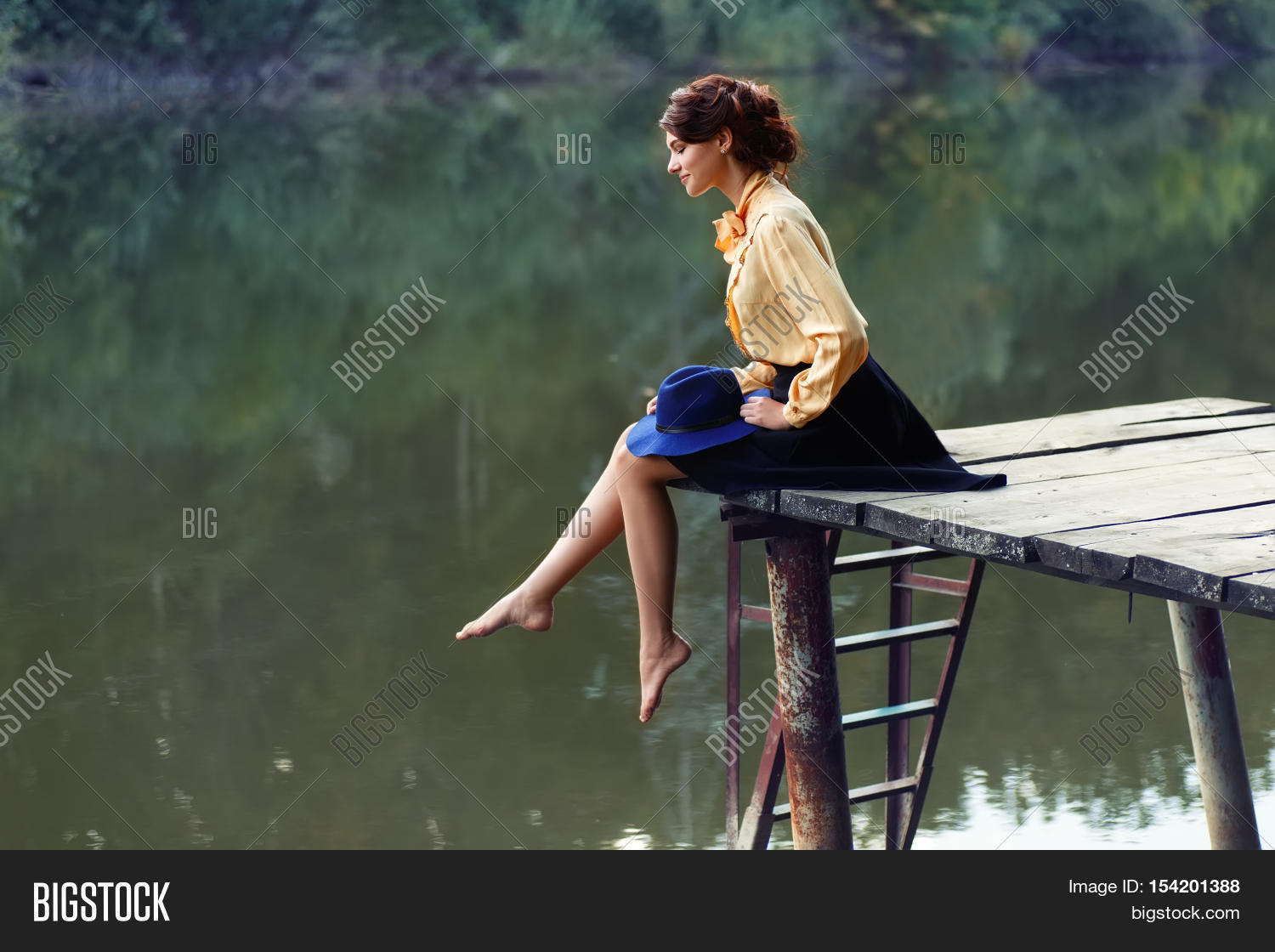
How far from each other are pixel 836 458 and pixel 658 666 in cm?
62

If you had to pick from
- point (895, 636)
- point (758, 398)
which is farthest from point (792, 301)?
point (895, 636)

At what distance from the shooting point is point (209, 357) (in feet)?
39.7

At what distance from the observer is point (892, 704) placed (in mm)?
4695

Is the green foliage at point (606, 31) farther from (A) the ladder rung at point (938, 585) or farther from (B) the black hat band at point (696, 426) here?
(B) the black hat band at point (696, 426)

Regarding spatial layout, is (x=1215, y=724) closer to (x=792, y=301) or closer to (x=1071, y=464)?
(x=1071, y=464)

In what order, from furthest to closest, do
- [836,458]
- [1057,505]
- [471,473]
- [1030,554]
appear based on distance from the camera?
[471,473] < [836,458] < [1057,505] < [1030,554]

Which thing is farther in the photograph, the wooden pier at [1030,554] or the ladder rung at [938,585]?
the ladder rung at [938,585]

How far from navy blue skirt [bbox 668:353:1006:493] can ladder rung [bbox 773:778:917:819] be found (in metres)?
0.92

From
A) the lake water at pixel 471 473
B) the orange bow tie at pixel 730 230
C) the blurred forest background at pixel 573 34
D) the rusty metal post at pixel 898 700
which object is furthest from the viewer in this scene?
the blurred forest background at pixel 573 34

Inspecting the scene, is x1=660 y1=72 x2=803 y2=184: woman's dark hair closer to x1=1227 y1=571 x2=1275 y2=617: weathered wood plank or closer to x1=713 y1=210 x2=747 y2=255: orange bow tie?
x1=713 y1=210 x2=747 y2=255: orange bow tie

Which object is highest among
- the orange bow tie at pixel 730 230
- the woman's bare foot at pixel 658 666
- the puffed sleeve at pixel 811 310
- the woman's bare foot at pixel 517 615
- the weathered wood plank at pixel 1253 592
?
the orange bow tie at pixel 730 230

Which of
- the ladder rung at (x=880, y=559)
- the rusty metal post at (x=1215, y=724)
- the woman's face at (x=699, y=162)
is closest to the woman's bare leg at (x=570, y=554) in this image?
the woman's face at (x=699, y=162)

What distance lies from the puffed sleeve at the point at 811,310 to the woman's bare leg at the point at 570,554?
414 millimetres

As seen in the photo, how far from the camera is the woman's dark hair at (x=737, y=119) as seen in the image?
12.5ft
